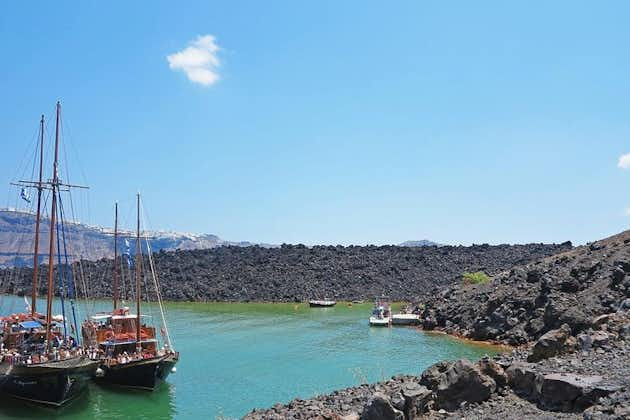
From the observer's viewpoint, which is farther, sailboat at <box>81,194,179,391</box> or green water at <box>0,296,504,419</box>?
sailboat at <box>81,194,179,391</box>

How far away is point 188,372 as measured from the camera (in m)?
40.3

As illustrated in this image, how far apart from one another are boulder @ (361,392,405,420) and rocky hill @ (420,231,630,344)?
24.9 metres

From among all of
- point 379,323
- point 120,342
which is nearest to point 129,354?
point 120,342

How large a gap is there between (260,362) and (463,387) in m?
27.9

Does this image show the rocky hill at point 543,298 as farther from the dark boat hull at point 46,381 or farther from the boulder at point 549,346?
the dark boat hull at point 46,381

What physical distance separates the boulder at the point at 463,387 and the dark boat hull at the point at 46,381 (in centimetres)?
2098

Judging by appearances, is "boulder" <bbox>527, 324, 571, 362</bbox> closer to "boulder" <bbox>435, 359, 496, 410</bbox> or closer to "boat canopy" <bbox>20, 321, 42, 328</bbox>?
"boulder" <bbox>435, 359, 496, 410</bbox>

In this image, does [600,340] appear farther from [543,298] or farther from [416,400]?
[543,298]

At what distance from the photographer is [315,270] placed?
116 m

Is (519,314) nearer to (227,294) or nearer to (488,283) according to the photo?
(488,283)

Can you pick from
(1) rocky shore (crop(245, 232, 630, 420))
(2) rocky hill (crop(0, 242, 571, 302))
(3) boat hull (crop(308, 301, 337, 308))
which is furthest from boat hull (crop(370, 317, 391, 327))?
(2) rocky hill (crop(0, 242, 571, 302))

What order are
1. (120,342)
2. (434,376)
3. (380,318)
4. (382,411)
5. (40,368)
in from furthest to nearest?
(380,318)
(120,342)
(40,368)
(434,376)
(382,411)

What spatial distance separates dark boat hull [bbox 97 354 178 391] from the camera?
33750 mm

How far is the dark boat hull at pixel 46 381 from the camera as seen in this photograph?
29766mm
